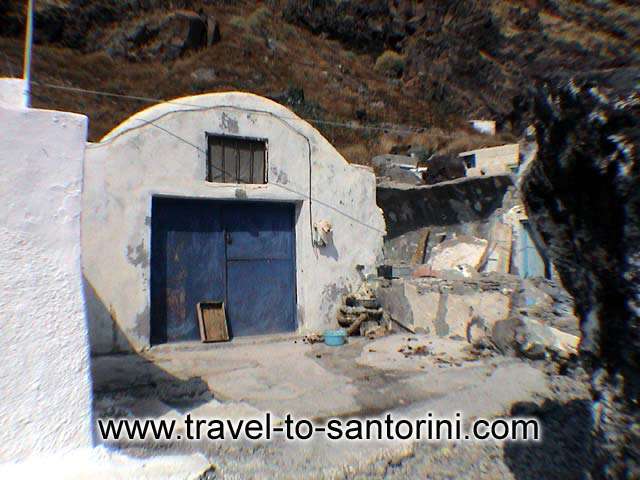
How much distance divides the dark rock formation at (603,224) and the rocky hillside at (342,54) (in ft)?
61.6

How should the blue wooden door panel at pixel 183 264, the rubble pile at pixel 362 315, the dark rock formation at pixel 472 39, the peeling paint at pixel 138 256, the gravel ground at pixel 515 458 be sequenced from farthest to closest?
the dark rock formation at pixel 472 39 < the rubble pile at pixel 362 315 < the blue wooden door panel at pixel 183 264 < the peeling paint at pixel 138 256 < the gravel ground at pixel 515 458

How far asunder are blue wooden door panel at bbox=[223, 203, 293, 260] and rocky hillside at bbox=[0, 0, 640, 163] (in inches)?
519

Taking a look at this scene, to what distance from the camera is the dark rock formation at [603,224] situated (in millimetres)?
2230

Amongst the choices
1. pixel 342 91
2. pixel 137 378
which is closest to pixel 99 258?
pixel 137 378

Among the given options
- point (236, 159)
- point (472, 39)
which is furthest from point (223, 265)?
point (472, 39)

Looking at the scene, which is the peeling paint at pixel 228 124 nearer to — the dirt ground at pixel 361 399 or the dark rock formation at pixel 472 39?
the dirt ground at pixel 361 399

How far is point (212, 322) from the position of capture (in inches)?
307

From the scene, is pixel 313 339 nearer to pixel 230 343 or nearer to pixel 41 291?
pixel 230 343

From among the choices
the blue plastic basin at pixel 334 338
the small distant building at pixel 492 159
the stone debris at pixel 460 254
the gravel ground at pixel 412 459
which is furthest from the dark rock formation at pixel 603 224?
the small distant building at pixel 492 159

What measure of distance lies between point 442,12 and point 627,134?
38878mm

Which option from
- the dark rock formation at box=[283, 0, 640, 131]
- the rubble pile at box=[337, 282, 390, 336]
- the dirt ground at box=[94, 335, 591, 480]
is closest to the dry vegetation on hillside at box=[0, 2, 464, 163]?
the dark rock formation at box=[283, 0, 640, 131]

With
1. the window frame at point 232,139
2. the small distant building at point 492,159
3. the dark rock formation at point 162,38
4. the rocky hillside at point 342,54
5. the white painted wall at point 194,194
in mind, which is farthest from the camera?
the dark rock formation at point 162,38

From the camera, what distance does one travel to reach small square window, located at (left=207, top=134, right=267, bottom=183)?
7980 mm

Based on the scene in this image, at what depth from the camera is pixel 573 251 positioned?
2.81 m
